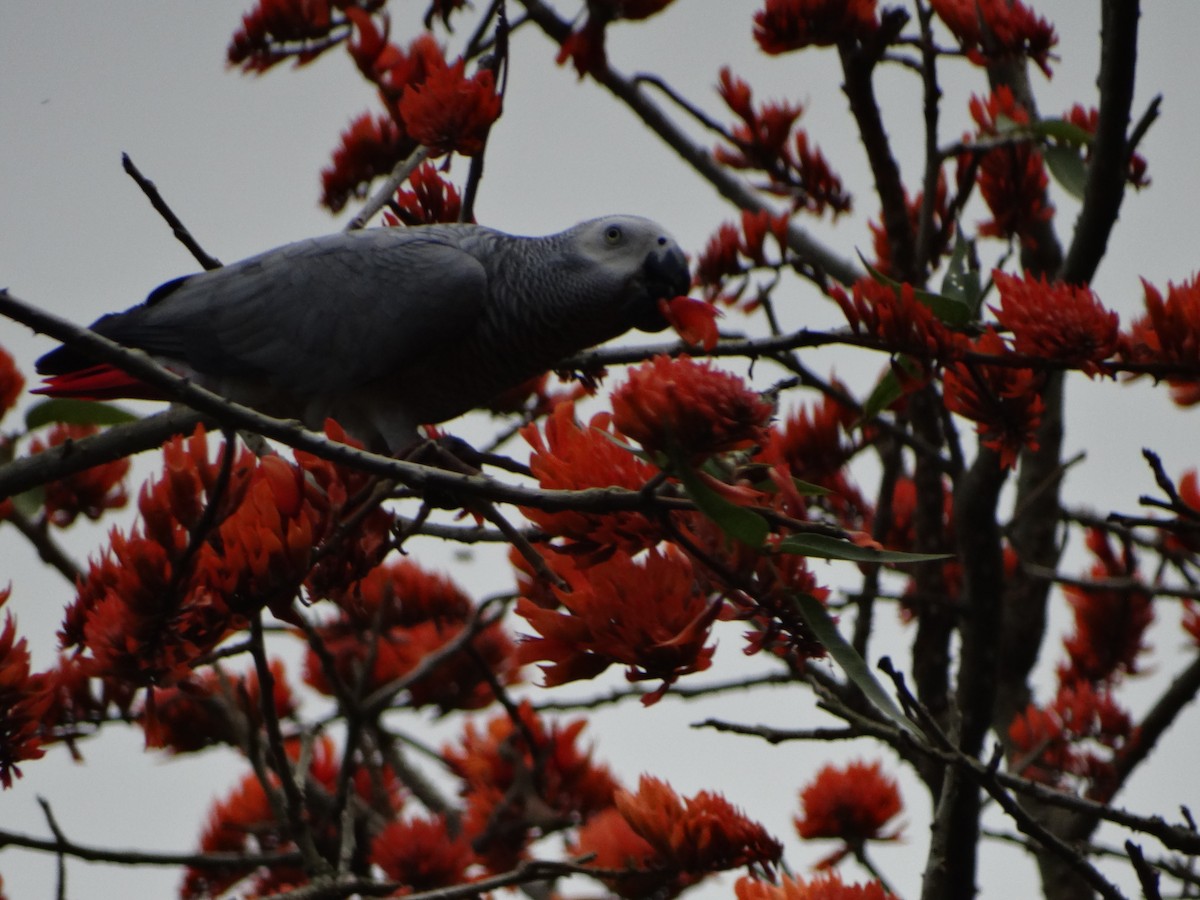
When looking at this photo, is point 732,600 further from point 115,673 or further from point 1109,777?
point 1109,777

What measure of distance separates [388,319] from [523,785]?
1.09 meters

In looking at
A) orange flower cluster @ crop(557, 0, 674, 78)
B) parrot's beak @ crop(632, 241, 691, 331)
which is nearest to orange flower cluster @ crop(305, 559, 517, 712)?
parrot's beak @ crop(632, 241, 691, 331)

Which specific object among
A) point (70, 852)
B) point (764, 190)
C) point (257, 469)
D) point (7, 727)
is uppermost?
point (764, 190)

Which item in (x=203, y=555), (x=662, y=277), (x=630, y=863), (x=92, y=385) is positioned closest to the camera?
(x=203, y=555)

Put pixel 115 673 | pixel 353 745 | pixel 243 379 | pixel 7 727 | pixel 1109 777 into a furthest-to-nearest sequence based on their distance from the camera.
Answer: pixel 1109 777 < pixel 243 379 < pixel 353 745 < pixel 7 727 < pixel 115 673

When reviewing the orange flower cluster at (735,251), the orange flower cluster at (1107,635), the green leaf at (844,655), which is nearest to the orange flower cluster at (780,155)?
the orange flower cluster at (735,251)

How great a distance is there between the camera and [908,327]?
1.67m

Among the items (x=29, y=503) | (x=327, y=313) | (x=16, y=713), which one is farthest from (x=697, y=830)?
(x=29, y=503)

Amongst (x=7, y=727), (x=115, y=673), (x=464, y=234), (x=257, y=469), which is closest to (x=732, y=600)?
(x=257, y=469)

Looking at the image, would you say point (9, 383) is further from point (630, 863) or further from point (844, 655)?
point (844, 655)

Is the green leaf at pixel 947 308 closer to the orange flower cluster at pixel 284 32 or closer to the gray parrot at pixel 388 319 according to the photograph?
the gray parrot at pixel 388 319

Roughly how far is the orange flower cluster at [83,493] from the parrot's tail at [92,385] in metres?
0.40

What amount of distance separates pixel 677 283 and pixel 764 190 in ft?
3.00

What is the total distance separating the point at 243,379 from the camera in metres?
2.63
